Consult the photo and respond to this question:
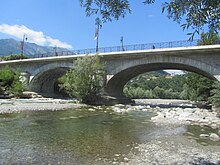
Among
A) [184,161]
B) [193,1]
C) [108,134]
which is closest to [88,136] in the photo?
[108,134]

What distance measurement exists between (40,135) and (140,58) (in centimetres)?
2325

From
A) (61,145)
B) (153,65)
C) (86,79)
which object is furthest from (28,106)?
(153,65)

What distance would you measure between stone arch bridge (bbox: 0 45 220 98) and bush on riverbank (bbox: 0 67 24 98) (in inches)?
213

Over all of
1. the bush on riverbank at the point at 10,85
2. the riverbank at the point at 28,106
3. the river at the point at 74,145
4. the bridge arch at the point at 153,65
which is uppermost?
the bridge arch at the point at 153,65

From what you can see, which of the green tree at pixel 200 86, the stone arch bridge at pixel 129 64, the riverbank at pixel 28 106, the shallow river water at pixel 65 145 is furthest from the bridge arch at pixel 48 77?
the shallow river water at pixel 65 145

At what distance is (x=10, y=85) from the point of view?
38.5 m

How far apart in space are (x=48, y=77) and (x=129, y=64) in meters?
22.2

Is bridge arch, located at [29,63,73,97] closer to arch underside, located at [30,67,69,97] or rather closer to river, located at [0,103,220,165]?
arch underside, located at [30,67,69,97]

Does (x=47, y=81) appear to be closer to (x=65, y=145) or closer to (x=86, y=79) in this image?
(x=86, y=79)

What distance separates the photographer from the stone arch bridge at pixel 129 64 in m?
27.2

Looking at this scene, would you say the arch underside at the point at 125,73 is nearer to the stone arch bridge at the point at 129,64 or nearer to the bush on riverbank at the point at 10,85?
the stone arch bridge at the point at 129,64

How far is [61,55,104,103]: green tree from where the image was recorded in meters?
29.3

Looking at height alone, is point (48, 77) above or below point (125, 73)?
below

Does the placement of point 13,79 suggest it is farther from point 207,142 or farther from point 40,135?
point 207,142
